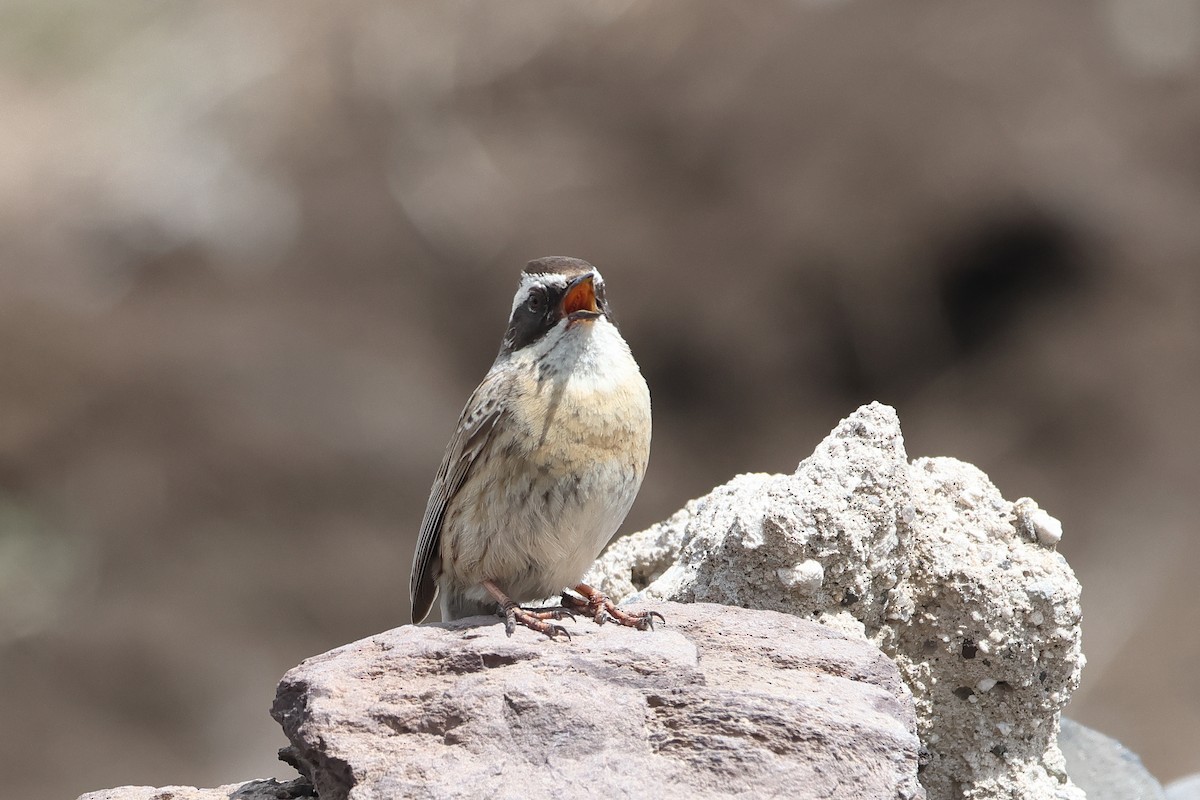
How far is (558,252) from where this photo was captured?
1346 cm

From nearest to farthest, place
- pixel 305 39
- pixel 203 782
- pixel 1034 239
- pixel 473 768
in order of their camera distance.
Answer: pixel 473 768
pixel 203 782
pixel 1034 239
pixel 305 39

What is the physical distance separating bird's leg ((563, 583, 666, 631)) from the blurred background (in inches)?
307

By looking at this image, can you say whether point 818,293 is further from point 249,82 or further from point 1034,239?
point 249,82

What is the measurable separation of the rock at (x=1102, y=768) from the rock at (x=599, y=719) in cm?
206

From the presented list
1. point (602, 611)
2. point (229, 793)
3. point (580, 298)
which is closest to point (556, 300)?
point (580, 298)

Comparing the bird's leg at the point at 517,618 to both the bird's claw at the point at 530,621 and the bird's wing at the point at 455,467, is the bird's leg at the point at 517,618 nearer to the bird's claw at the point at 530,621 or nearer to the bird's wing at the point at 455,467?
the bird's claw at the point at 530,621

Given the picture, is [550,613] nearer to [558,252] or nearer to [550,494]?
[550,494]

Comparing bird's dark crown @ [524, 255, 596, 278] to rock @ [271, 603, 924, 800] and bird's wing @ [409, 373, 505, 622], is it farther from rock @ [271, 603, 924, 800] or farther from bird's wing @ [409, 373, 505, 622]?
rock @ [271, 603, 924, 800]

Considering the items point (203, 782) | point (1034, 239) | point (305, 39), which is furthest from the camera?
point (305, 39)

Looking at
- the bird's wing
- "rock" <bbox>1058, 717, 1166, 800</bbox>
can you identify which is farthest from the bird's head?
"rock" <bbox>1058, 717, 1166, 800</bbox>

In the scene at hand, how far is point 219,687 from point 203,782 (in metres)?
0.97

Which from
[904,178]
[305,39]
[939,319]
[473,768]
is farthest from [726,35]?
[473,768]

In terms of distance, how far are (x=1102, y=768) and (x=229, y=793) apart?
4018 mm

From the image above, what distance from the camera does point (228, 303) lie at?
14.1 m
